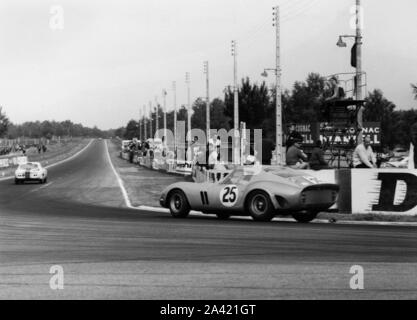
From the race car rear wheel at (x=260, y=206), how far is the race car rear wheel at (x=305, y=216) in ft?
3.17

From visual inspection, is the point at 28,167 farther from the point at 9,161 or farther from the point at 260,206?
the point at 9,161

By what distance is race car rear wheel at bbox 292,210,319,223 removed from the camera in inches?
631

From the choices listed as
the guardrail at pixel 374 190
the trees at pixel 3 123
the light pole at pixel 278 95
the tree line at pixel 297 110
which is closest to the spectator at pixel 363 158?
the guardrail at pixel 374 190

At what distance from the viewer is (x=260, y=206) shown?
15.4 metres

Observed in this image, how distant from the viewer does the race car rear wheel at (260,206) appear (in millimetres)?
15227

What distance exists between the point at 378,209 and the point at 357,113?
652 cm

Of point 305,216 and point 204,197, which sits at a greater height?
point 204,197

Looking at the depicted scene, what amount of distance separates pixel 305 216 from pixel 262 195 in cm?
137


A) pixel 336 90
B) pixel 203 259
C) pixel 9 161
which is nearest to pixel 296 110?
pixel 9 161

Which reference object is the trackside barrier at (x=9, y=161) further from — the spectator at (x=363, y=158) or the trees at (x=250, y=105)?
the spectator at (x=363, y=158)

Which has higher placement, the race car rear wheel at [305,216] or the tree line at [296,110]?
the tree line at [296,110]

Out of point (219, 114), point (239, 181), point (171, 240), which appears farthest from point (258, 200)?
point (219, 114)

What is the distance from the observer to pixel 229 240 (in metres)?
11.3
